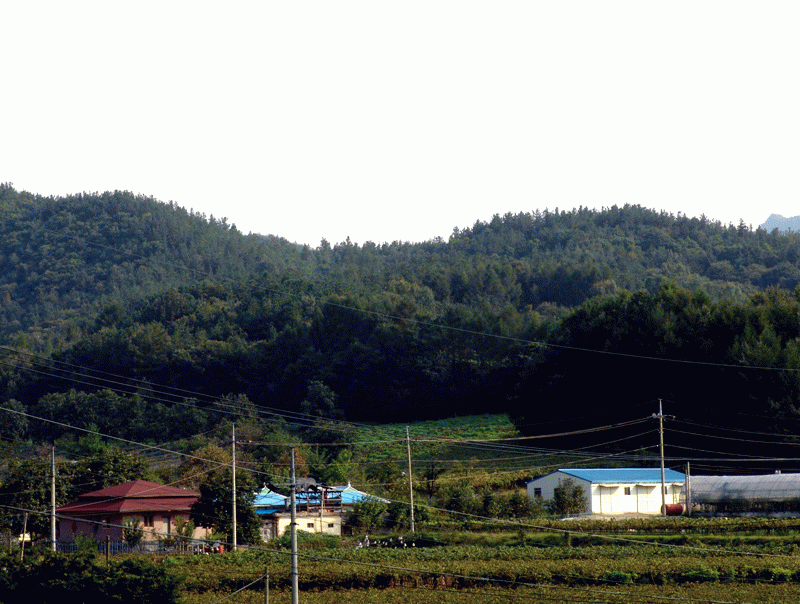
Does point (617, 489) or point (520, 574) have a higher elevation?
point (617, 489)

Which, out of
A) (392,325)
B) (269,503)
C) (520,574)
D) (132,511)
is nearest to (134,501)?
(132,511)

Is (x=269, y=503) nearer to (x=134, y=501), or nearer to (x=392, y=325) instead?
(x=134, y=501)

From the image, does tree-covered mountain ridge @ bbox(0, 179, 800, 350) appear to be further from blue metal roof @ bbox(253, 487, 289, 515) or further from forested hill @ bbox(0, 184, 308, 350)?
blue metal roof @ bbox(253, 487, 289, 515)

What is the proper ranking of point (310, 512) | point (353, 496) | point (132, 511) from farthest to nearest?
1. point (353, 496)
2. point (310, 512)
3. point (132, 511)

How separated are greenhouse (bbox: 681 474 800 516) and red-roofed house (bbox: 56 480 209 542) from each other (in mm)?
18789

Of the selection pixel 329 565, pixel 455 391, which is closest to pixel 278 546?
pixel 329 565

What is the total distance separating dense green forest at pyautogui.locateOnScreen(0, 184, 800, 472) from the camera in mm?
51250

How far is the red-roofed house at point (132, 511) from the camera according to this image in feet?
106

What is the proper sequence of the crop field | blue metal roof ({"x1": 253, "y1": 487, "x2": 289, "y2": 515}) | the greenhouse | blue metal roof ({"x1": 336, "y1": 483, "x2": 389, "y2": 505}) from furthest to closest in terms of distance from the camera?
blue metal roof ({"x1": 336, "y1": 483, "x2": 389, "y2": 505}) < blue metal roof ({"x1": 253, "y1": 487, "x2": 289, "y2": 515}) < the greenhouse < the crop field

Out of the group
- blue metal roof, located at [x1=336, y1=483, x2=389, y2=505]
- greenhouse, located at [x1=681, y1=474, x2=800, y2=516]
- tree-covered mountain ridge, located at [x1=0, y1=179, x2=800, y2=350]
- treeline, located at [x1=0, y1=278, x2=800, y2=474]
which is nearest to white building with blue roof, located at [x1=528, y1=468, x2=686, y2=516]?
greenhouse, located at [x1=681, y1=474, x2=800, y2=516]

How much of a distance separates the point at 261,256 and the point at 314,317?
181ft

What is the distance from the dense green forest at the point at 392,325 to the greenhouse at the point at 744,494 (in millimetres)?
6697

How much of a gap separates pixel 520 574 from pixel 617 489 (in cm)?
1505

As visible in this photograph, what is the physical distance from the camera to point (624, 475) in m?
40.8
